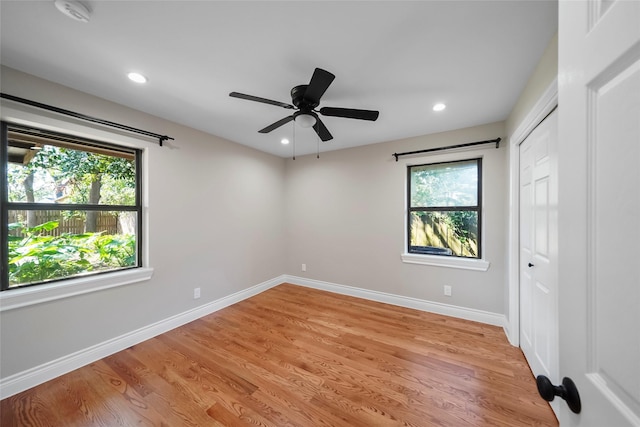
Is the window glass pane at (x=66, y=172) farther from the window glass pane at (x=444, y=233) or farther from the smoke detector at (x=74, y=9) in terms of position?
the window glass pane at (x=444, y=233)

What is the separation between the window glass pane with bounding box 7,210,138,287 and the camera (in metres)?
1.79

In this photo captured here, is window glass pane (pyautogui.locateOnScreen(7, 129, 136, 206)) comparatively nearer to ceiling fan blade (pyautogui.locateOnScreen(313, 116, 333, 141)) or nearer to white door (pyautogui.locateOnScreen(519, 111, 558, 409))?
ceiling fan blade (pyautogui.locateOnScreen(313, 116, 333, 141))

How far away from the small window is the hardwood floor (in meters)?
0.97

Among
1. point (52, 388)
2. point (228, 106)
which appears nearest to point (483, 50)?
point (228, 106)

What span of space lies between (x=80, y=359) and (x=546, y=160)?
405 centimetres

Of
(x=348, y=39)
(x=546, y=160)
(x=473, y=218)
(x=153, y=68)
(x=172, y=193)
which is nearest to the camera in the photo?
(x=348, y=39)

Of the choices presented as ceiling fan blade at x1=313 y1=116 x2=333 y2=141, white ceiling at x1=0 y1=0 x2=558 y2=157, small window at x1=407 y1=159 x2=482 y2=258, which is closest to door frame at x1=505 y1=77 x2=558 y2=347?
white ceiling at x1=0 y1=0 x2=558 y2=157

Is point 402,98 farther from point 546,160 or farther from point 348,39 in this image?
point 546,160

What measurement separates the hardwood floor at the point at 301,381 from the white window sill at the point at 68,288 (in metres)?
0.65

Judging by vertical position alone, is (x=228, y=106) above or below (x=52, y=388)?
above

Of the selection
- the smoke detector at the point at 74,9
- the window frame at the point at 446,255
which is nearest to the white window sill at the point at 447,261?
the window frame at the point at 446,255

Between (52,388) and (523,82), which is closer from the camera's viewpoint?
(52,388)

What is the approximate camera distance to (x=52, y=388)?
5.67 feet

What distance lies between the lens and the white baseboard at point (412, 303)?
8.78ft
